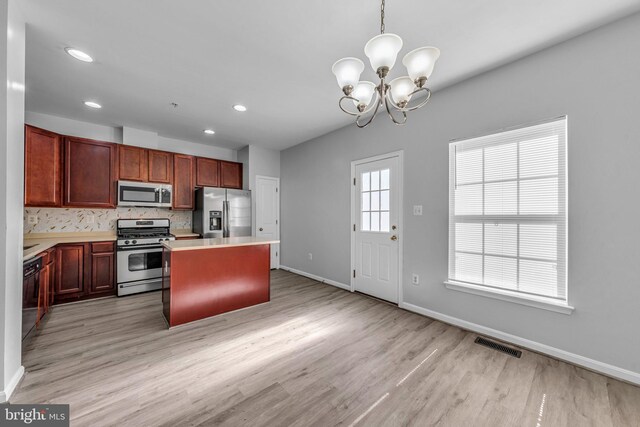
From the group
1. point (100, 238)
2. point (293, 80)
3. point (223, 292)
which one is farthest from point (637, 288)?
point (100, 238)

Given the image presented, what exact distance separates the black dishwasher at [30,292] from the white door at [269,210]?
3.15 meters

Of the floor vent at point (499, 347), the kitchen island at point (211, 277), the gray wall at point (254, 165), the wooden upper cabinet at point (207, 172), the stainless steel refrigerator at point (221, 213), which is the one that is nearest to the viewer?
the floor vent at point (499, 347)

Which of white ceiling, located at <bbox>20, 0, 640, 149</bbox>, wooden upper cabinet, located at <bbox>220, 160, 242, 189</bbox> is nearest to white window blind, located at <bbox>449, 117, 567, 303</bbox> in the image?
white ceiling, located at <bbox>20, 0, 640, 149</bbox>

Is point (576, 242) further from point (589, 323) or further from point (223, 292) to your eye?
point (223, 292)

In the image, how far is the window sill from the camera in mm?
2102

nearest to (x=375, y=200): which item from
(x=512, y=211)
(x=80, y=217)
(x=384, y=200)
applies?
(x=384, y=200)

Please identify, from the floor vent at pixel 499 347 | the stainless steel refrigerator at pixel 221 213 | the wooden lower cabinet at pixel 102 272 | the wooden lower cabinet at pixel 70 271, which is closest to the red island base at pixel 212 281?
the wooden lower cabinet at pixel 102 272

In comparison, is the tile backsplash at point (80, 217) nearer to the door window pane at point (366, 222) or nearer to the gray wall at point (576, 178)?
the door window pane at point (366, 222)

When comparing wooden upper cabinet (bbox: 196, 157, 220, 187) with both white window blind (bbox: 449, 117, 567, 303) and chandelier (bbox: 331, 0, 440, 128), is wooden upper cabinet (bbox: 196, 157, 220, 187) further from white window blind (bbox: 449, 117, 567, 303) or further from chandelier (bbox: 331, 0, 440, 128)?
white window blind (bbox: 449, 117, 567, 303)

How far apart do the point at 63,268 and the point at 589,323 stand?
19.0 ft

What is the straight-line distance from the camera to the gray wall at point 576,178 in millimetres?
1851

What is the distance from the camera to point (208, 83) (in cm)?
278

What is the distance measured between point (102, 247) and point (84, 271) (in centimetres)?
37

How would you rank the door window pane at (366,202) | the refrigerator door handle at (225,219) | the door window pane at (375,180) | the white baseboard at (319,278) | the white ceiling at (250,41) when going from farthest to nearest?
the refrigerator door handle at (225,219)
the white baseboard at (319,278)
the door window pane at (366,202)
the door window pane at (375,180)
the white ceiling at (250,41)
